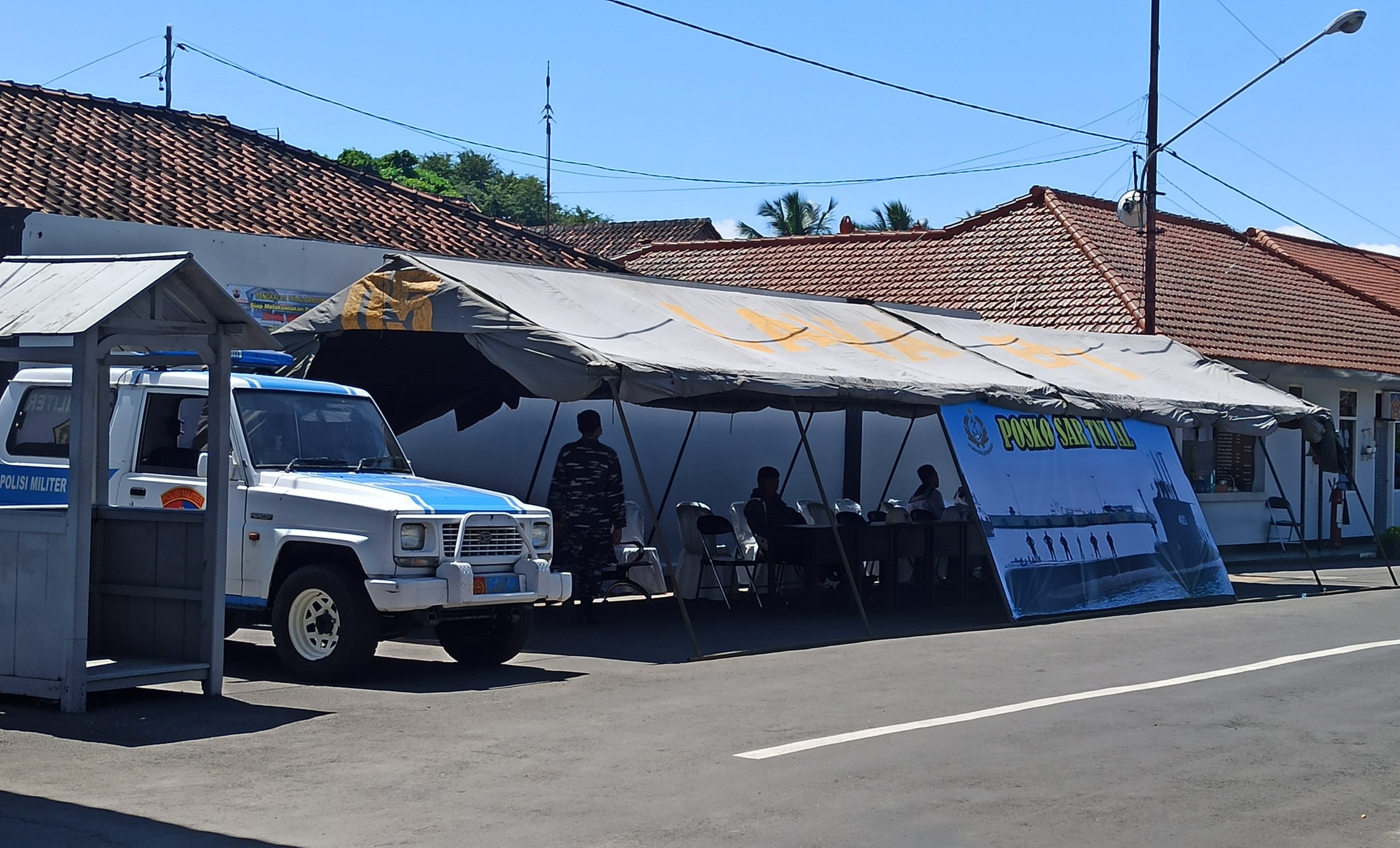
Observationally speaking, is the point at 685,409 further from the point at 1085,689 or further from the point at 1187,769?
the point at 1187,769

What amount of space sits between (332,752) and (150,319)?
3.07 meters

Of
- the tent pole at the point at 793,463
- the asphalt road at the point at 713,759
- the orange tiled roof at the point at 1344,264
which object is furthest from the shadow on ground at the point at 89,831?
the orange tiled roof at the point at 1344,264

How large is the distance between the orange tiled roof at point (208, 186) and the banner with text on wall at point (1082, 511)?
731cm

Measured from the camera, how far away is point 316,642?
11.1 m

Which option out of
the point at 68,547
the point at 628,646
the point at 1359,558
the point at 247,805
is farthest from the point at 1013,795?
the point at 1359,558

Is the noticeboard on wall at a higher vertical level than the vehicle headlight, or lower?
higher

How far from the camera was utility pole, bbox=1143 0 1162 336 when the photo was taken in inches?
975

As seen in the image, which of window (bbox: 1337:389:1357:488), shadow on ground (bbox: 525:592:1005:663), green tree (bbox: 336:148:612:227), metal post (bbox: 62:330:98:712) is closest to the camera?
metal post (bbox: 62:330:98:712)

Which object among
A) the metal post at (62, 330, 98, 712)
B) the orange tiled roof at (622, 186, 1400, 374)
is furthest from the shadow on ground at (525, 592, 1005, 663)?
the orange tiled roof at (622, 186, 1400, 374)

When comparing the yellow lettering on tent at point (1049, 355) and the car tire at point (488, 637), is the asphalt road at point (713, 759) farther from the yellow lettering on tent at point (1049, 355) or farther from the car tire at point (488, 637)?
the yellow lettering on tent at point (1049, 355)

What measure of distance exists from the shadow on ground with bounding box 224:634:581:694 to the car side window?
1.67 m

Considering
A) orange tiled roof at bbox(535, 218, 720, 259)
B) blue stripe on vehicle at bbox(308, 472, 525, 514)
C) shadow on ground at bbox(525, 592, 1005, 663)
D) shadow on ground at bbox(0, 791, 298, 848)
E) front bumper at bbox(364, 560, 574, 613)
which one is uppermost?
orange tiled roof at bbox(535, 218, 720, 259)

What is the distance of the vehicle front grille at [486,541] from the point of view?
11.0 m

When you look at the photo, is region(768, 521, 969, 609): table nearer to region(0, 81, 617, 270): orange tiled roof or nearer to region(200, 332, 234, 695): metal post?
region(0, 81, 617, 270): orange tiled roof
